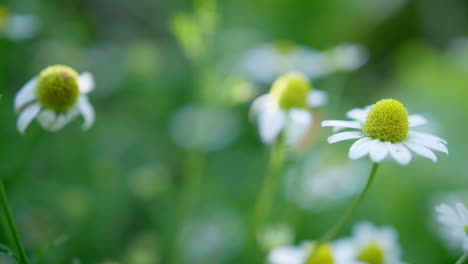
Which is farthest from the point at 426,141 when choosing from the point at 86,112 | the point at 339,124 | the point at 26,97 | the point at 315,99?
the point at 26,97

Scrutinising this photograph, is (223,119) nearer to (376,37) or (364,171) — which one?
(364,171)

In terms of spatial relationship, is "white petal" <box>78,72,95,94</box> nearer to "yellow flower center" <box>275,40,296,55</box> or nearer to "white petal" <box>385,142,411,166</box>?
"white petal" <box>385,142,411,166</box>

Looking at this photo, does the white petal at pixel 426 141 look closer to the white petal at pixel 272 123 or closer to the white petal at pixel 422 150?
the white petal at pixel 422 150

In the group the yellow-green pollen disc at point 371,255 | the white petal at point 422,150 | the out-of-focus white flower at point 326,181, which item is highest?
the out-of-focus white flower at point 326,181

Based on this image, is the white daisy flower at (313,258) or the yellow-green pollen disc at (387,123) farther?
the white daisy flower at (313,258)

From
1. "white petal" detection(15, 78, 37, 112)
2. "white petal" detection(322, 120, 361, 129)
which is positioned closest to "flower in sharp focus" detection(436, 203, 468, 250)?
"white petal" detection(322, 120, 361, 129)

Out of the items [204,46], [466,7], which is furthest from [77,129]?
[466,7]

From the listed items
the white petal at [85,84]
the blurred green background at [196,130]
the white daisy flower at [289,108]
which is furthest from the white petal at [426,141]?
the white petal at [85,84]
